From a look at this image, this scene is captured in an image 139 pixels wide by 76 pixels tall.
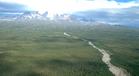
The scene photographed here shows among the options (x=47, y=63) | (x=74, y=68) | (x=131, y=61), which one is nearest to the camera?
(x=74, y=68)

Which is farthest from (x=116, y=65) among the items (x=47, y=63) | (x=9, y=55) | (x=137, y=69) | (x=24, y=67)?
(x=9, y=55)

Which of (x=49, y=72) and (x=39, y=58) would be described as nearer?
(x=49, y=72)

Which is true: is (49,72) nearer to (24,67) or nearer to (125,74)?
(24,67)

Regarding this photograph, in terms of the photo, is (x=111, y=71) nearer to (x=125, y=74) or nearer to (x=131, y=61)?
(x=125, y=74)

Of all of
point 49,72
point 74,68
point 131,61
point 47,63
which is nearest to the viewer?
point 49,72

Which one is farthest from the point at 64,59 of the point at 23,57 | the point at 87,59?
the point at 23,57

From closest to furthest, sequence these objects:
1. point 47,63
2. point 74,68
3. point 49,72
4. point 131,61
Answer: point 49,72 → point 74,68 → point 47,63 → point 131,61

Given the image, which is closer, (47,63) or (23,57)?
(47,63)
